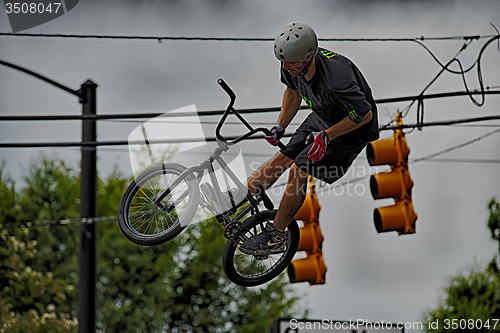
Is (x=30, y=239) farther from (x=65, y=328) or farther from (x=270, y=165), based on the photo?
(x=270, y=165)

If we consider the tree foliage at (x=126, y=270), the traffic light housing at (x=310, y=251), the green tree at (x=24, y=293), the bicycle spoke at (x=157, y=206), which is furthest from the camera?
the tree foliage at (x=126, y=270)

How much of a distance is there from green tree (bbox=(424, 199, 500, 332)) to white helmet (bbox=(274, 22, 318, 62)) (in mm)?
34036

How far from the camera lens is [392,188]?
7016 millimetres

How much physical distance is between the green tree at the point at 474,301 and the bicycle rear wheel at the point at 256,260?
109 ft

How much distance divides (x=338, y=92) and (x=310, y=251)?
3.49 metres

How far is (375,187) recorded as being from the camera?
6910 mm

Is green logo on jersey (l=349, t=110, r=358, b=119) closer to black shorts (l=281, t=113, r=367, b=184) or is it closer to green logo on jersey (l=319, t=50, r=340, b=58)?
black shorts (l=281, t=113, r=367, b=184)

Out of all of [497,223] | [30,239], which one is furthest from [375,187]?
[497,223]

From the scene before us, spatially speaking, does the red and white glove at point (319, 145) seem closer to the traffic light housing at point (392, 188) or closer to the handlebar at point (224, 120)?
the handlebar at point (224, 120)

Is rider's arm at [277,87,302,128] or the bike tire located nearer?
the bike tire

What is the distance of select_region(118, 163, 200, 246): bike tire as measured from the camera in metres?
5.17

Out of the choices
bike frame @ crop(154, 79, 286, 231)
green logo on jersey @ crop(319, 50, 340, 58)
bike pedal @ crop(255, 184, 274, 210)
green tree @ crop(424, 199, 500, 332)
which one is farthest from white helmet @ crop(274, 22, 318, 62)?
green tree @ crop(424, 199, 500, 332)

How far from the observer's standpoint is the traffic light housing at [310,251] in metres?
7.90

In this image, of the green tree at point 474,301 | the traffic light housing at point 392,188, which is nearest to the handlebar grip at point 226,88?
the traffic light housing at point 392,188
